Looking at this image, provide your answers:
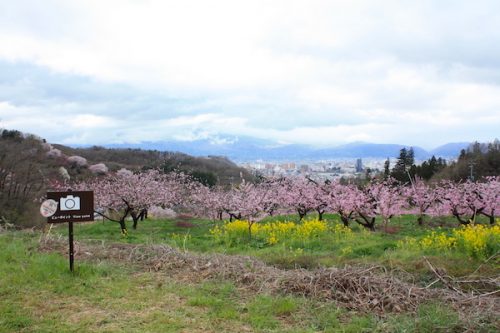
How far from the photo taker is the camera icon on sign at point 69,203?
703 centimetres

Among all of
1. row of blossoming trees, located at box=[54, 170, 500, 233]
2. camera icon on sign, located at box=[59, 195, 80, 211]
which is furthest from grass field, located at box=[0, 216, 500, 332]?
row of blossoming trees, located at box=[54, 170, 500, 233]

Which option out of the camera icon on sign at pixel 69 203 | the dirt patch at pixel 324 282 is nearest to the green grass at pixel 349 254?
the dirt patch at pixel 324 282

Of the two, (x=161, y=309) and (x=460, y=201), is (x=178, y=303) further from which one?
(x=460, y=201)

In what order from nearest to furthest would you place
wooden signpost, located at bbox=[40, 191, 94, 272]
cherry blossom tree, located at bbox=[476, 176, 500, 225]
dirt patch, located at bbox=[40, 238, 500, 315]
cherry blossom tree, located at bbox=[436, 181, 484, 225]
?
dirt patch, located at bbox=[40, 238, 500, 315], wooden signpost, located at bbox=[40, 191, 94, 272], cherry blossom tree, located at bbox=[476, 176, 500, 225], cherry blossom tree, located at bbox=[436, 181, 484, 225]

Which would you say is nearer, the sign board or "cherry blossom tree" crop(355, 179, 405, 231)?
the sign board

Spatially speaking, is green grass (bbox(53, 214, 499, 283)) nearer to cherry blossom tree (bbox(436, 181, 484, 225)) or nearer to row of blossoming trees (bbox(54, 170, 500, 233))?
row of blossoming trees (bbox(54, 170, 500, 233))

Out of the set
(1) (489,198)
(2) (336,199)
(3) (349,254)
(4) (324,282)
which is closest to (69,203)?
(4) (324,282)

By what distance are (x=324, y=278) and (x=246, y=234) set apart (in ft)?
21.7

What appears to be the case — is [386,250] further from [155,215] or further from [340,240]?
[155,215]

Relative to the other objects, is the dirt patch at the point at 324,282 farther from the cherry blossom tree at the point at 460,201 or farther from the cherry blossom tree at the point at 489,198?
the cherry blossom tree at the point at 489,198

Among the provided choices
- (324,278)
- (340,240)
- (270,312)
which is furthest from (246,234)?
(270,312)

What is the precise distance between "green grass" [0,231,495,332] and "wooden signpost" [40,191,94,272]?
79 cm

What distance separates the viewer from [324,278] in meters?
6.03

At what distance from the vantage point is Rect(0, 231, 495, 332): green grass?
4660 millimetres
